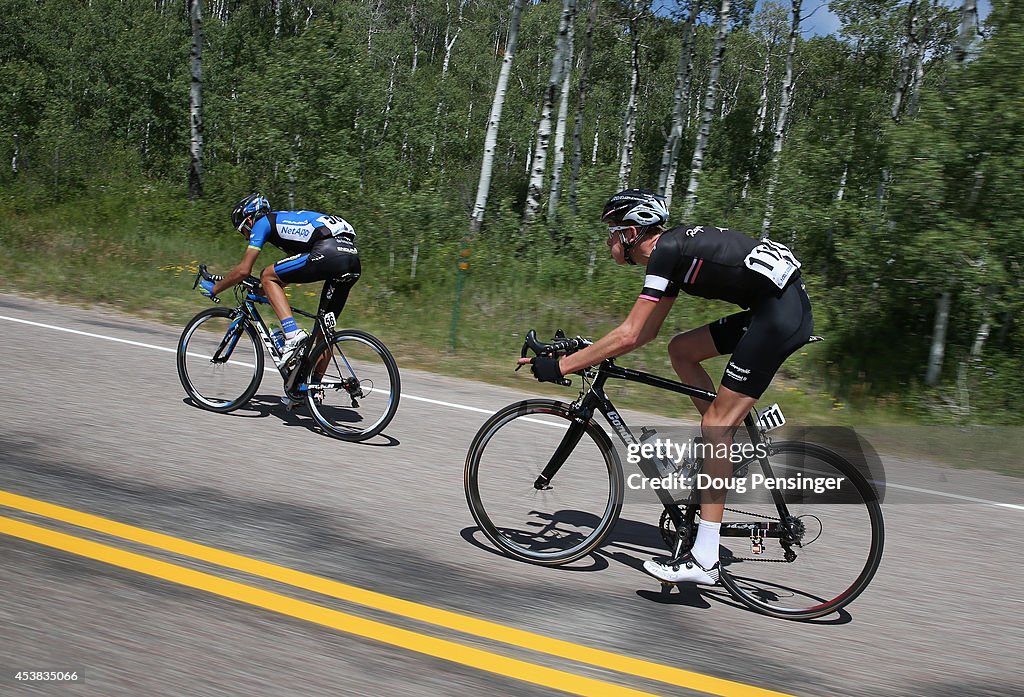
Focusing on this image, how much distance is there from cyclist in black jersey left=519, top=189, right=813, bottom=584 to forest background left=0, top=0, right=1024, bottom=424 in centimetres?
564

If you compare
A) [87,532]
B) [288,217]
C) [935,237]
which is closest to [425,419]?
[288,217]

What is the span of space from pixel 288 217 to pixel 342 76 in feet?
46.0

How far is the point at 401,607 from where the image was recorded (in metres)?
3.83

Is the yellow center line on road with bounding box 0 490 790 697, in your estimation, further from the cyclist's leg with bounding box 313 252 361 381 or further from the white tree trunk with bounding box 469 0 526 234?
the white tree trunk with bounding box 469 0 526 234

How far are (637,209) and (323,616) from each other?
244 centimetres

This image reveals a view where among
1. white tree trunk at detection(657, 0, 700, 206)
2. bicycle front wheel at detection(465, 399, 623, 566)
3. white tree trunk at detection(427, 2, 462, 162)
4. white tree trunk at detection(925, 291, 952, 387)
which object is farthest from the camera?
white tree trunk at detection(427, 2, 462, 162)

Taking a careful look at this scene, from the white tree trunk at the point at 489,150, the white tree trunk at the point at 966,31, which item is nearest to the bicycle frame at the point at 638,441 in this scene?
the white tree trunk at the point at 966,31

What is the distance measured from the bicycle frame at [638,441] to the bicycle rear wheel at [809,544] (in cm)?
2

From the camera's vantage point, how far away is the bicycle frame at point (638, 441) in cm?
430

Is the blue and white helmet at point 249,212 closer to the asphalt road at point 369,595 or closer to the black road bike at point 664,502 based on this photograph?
the asphalt road at point 369,595

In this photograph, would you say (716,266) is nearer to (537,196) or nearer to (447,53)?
(537,196)

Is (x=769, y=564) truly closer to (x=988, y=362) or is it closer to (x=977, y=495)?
(x=977, y=495)

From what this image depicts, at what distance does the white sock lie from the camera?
4.21 m

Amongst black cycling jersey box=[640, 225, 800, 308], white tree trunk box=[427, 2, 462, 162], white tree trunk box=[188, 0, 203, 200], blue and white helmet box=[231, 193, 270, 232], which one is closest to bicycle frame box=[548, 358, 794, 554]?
black cycling jersey box=[640, 225, 800, 308]
